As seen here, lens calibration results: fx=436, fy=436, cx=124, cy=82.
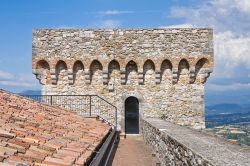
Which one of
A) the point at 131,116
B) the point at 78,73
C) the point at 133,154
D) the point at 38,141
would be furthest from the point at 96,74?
the point at 38,141

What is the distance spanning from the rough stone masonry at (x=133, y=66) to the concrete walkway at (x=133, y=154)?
210 centimetres

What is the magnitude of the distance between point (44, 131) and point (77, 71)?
10068 mm

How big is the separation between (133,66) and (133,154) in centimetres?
554

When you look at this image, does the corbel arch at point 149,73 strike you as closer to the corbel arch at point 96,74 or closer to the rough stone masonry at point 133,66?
the rough stone masonry at point 133,66

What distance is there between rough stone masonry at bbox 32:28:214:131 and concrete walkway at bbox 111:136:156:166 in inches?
82.5

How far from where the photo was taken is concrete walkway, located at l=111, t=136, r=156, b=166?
1091 centimetres

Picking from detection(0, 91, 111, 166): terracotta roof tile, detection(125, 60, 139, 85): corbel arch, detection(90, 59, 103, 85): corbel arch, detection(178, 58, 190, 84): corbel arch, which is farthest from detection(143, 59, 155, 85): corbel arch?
detection(0, 91, 111, 166): terracotta roof tile

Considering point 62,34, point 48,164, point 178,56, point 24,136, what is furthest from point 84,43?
point 48,164

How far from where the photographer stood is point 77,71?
17.4 m

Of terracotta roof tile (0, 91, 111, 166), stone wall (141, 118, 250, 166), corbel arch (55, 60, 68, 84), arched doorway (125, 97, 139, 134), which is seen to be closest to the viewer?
terracotta roof tile (0, 91, 111, 166)

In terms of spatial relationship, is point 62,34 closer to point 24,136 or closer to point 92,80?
point 92,80

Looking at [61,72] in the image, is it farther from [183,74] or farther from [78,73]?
[183,74]

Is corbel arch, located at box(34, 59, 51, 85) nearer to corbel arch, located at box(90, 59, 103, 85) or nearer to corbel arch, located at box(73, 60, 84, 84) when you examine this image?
corbel arch, located at box(73, 60, 84, 84)

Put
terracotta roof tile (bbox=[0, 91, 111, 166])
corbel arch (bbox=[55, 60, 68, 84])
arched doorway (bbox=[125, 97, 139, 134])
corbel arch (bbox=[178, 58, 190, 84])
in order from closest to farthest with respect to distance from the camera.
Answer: terracotta roof tile (bbox=[0, 91, 111, 166]), corbel arch (bbox=[55, 60, 68, 84]), corbel arch (bbox=[178, 58, 190, 84]), arched doorway (bbox=[125, 97, 139, 134])
